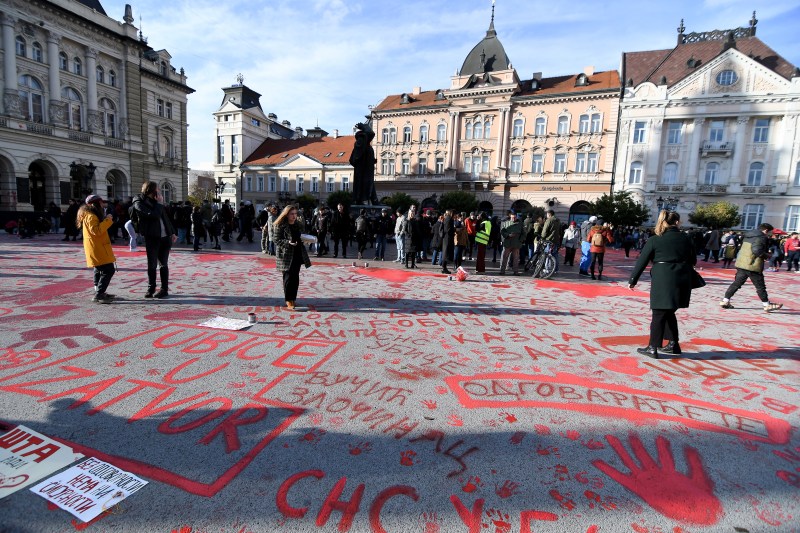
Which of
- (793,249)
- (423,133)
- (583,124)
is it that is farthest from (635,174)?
(793,249)

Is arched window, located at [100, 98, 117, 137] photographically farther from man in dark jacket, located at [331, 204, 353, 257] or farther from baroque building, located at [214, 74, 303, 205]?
man in dark jacket, located at [331, 204, 353, 257]

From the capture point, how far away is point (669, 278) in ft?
15.6

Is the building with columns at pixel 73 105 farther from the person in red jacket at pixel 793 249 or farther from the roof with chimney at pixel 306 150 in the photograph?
the person in red jacket at pixel 793 249

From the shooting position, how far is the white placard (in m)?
5.48

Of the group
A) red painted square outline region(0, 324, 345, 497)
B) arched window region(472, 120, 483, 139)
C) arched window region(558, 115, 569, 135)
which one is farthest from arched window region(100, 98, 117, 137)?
arched window region(558, 115, 569, 135)

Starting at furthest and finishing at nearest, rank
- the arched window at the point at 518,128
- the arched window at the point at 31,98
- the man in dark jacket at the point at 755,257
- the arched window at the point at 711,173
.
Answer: the arched window at the point at 518,128
the arched window at the point at 711,173
the arched window at the point at 31,98
the man in dark jacket at the point at 755,257

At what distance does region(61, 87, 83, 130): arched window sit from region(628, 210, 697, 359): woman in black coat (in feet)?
136

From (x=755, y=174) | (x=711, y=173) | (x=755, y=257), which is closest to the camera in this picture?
(x=755, y=257)

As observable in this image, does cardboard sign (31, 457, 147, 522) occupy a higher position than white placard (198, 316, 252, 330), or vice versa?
white placard (198, 316, 252, 330)

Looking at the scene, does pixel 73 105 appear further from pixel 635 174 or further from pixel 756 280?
pixel 635 174

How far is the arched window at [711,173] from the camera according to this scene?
36.2m

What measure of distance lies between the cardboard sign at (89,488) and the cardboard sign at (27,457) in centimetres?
11

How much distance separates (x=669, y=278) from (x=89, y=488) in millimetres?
5779

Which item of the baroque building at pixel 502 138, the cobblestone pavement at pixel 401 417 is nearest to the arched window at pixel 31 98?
the baroque building at pixel 502 138
